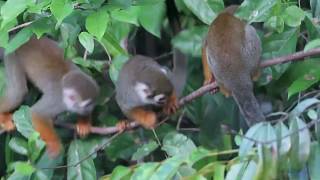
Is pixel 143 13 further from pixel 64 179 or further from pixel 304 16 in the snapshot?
pixel 64 179

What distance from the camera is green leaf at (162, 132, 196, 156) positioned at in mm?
3273

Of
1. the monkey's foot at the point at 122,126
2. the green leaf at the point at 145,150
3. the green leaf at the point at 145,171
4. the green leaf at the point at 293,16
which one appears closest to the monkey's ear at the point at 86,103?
the monkey's foot at the point at 122,126

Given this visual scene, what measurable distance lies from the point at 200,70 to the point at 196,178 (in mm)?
2048

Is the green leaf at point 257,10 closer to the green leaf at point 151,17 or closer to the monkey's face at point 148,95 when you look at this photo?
the green leaf at point 151,17

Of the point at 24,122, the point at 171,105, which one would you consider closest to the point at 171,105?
the point at 171,105

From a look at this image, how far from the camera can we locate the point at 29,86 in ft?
13.3

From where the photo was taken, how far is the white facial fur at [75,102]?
3725 mm

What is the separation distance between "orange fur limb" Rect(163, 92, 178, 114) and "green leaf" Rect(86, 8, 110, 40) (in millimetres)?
937

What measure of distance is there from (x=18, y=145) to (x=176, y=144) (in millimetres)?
721

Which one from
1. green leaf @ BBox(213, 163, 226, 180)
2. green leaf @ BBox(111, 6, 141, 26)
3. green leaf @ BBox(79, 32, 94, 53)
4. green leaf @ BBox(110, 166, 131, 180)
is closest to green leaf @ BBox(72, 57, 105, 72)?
green leaf @ BBox(79, 32, 94, 53)

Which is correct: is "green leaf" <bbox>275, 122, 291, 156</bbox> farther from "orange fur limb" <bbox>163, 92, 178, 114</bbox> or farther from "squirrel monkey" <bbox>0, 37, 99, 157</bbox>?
"squirrel monkey" <bbox>0, 37, 99, 157</bbox>

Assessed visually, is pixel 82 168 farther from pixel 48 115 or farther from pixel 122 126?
pixel 48 115

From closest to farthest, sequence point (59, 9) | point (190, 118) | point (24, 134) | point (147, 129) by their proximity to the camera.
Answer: point (59, 9) → point (24, 134) → point (147, 129) → point (190, 118)

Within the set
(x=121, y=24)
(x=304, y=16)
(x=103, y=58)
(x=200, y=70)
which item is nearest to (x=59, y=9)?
(x=121, y=24)
